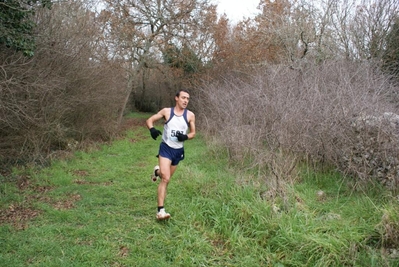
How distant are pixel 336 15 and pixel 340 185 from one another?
11.4m

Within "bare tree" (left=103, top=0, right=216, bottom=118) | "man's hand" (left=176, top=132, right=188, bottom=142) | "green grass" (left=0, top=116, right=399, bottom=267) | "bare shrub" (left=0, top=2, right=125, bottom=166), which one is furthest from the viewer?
"bare tree" (left=103, top=0, right=216, bottom=118)

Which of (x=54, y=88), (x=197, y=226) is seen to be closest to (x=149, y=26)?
(x=54, y=88)

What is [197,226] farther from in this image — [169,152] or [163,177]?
[169,152]

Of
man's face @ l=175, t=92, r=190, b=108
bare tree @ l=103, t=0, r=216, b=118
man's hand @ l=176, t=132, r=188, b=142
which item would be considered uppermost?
bare tree @ l=103, t=0, r=216, b=118

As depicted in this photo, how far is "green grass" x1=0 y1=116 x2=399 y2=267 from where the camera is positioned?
9.75ft

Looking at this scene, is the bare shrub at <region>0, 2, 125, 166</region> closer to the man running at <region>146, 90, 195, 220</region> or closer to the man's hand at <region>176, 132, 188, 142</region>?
the man running at <region>146, 90, 195, 220</region>

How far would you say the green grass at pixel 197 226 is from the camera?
9.75 feet

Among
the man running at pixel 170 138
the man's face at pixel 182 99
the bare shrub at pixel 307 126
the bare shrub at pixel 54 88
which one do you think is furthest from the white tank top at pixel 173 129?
the bare shrub at pixel 54 88

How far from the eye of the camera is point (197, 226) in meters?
3.73

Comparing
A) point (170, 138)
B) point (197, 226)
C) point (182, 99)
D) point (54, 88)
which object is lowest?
point (197, 226)

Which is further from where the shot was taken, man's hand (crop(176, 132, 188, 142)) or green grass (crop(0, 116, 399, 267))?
man's hand (crop(176, 132, 188, 142))

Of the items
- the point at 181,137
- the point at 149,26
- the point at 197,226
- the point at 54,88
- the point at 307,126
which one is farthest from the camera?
the point at 149,26

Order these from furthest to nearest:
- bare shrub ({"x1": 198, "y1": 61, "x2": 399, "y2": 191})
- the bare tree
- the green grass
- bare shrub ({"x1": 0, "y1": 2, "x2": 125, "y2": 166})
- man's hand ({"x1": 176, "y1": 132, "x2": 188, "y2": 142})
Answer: the bare tree → bare shrub ({"x1": 0, "y1": 2, "x2": 125, "y2": 166}) → bare shrub ({"x1": 198, "y1": 61, "x2": 399, "y2": 191}) → man's hand ({"x1": 176, "y1": 132, "x2": 188, "y2": 142}) → the green grass

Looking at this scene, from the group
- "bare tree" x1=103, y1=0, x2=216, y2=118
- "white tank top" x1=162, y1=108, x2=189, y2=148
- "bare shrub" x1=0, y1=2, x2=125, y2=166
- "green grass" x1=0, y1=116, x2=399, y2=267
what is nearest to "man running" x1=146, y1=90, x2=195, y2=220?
"white tank top" x1=162, y1=108, x2=189, y2=148
